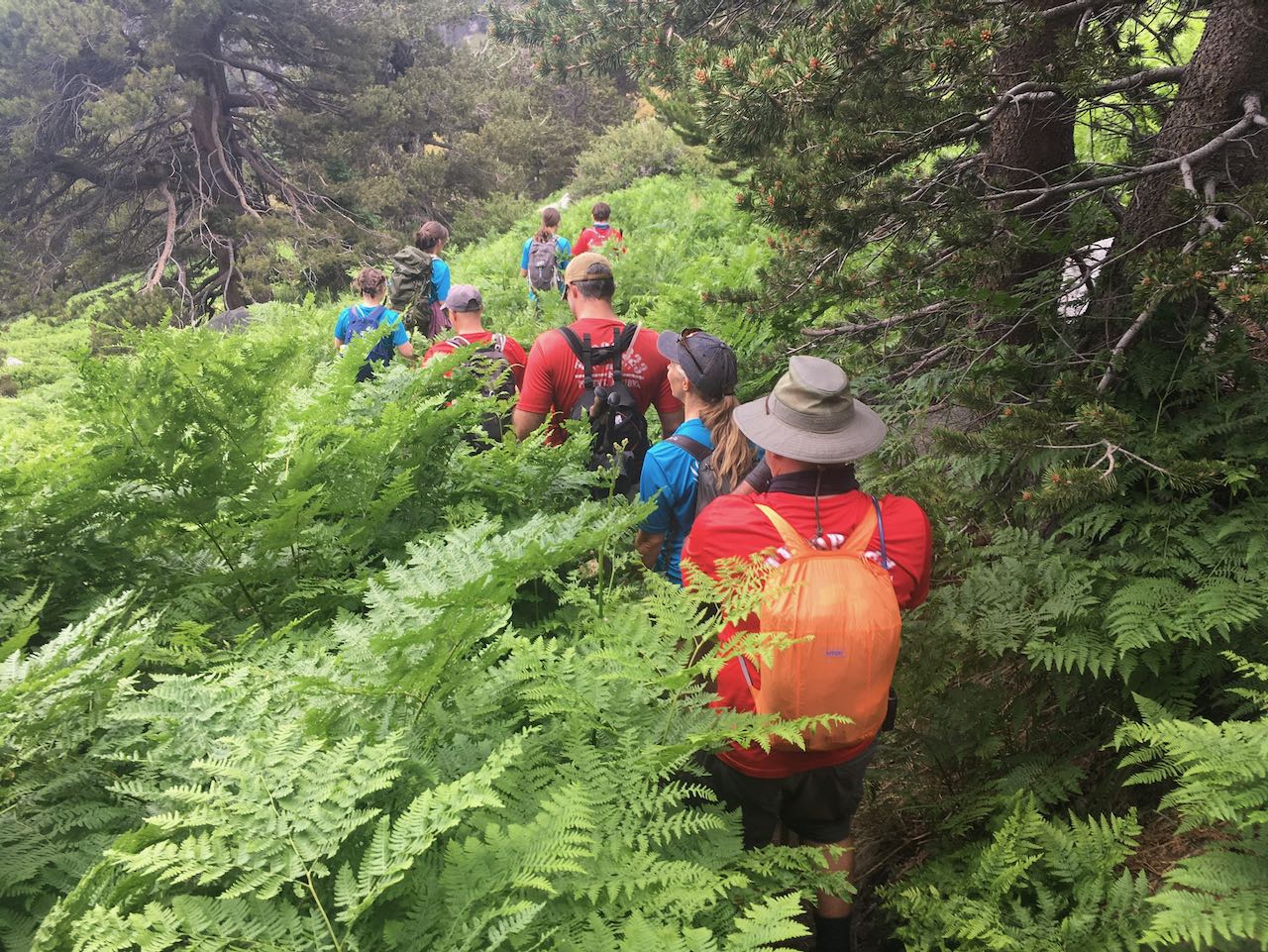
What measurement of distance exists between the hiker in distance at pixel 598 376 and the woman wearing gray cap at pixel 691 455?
103 centimetres

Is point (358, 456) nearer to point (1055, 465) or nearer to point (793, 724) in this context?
point (793, 724)

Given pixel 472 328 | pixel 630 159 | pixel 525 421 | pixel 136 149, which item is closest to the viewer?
pixel 525 421

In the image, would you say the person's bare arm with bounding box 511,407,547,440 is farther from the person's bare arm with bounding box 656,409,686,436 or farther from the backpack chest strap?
the backpack chest strap

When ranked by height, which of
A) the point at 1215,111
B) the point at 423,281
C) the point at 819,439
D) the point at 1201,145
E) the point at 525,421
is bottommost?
the point at 423,281

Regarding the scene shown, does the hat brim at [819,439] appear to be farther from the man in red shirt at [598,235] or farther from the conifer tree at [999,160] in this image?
the man in red shirt at [598,235]

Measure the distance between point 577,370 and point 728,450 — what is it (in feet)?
5.33

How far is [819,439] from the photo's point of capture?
286 centimetres

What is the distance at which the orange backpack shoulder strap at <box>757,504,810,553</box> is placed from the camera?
8.54ft

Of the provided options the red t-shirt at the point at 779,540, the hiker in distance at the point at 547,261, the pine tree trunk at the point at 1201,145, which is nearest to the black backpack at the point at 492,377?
the red t-shirt at the point at 779,540

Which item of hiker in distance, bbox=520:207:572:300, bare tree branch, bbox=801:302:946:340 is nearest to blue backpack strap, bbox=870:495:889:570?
bare tree branch, bbox=801:302:946:340

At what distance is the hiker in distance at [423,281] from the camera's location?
27.0 ft

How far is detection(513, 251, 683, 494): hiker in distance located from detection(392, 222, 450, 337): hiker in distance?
3526 mm

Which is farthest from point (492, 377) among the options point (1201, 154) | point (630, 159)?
point (630, 159)

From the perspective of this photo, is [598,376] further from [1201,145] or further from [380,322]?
[1201,145]
